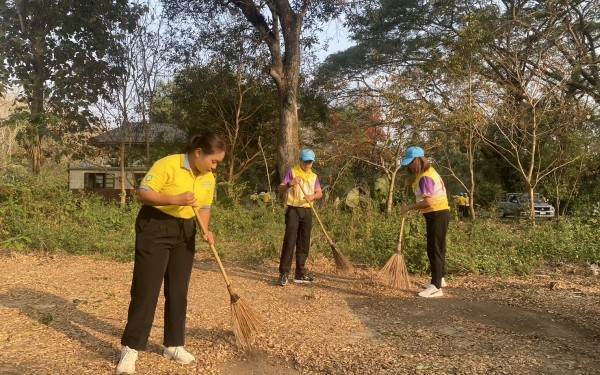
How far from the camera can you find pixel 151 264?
3.30 metres

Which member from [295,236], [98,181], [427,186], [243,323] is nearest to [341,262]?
[295,236]

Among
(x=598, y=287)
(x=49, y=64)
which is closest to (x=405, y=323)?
(x=598, y=287)

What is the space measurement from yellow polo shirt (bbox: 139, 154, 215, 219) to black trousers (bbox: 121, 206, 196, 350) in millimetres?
66

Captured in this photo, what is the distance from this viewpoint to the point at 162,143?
60.1 feet

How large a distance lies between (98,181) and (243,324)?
26804mm

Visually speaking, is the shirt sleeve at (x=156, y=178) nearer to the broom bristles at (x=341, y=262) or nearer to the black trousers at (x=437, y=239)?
the black trousers at (x=437, y=239)

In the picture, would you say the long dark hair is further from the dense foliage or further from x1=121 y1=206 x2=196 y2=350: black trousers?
the dense foliage

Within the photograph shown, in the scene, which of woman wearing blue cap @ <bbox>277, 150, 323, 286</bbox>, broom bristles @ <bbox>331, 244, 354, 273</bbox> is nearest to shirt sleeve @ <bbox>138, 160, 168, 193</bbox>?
woman wearing blue cap @ <bbox>277, 150, 323, 286</bbox>

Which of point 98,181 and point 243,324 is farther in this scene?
point 98,181

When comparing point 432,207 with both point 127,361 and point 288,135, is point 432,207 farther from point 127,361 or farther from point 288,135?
point 288,135

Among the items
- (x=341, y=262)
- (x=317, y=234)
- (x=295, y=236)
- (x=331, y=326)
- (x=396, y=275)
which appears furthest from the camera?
(x=317, y=234)

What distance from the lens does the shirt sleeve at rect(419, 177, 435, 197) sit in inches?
212

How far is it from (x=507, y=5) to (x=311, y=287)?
15.6 m

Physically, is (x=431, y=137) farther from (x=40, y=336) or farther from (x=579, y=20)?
(x=40, y=336)
